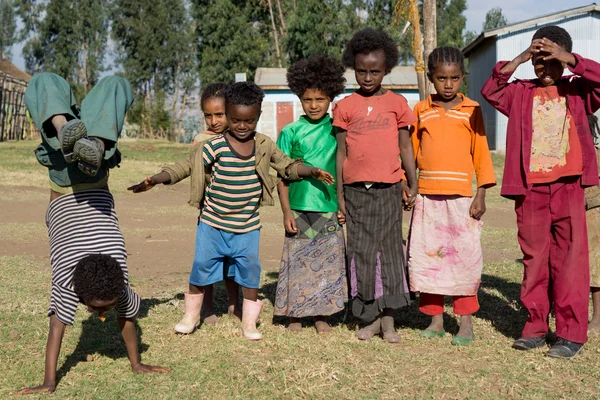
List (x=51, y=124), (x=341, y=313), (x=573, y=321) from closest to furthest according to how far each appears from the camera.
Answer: (x=51, y=124)
(x=573, y=321)
(x=341, y=313)

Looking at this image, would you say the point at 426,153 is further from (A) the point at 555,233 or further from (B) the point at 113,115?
(B) the point at 113,115

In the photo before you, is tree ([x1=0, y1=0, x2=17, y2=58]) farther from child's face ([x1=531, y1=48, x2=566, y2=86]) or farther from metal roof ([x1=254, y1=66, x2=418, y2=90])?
child's face ([x1=531, y1=48, x2=566, y2=86])

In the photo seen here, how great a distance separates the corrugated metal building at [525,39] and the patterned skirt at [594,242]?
719 inches

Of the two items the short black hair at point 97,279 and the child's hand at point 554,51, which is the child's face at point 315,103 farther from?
the short black hair at point 97,279

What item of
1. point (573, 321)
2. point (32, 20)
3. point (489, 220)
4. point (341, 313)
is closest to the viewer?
point (573, 321)

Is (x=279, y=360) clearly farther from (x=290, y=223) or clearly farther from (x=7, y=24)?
(x=7, y=24)

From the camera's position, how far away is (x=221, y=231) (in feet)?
15.5

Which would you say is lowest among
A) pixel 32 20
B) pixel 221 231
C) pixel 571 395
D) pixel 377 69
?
pixel 571 395

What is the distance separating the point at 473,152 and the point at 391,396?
170 cm

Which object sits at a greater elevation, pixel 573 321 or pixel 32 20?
pixel 32 20

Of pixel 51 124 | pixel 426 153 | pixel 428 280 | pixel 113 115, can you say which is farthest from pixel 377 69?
pixel 51 124

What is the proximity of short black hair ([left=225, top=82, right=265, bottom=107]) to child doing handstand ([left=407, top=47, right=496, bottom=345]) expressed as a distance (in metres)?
1.02

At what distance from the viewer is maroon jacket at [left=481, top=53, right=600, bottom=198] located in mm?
4363

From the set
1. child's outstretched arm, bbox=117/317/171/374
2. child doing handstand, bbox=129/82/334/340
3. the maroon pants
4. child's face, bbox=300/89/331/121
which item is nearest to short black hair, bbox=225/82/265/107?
child doing handstand, bbox=129/82/334/340
